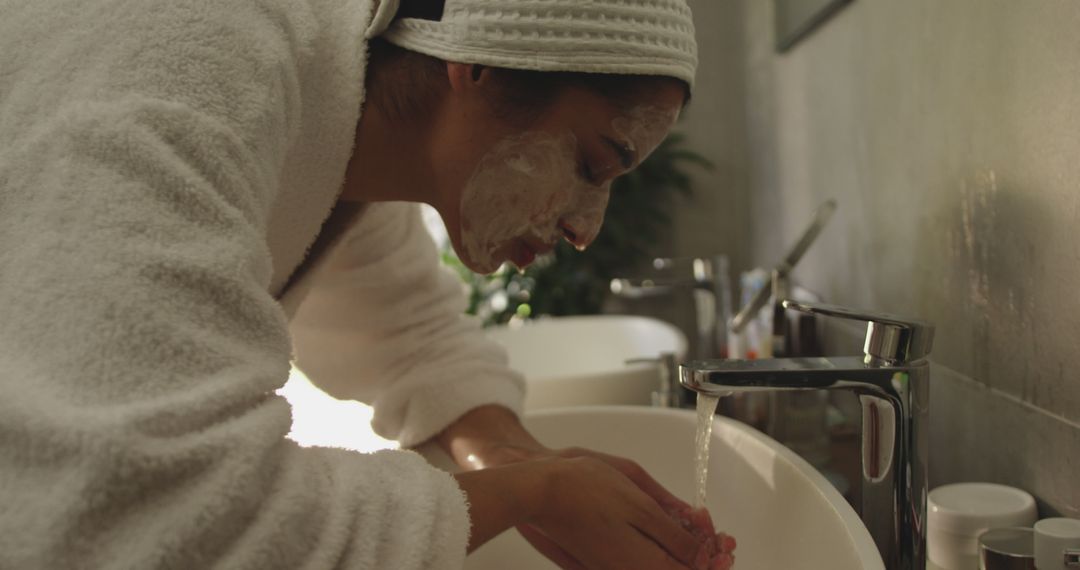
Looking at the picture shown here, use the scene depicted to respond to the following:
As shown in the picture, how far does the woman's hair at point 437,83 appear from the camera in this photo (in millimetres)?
652

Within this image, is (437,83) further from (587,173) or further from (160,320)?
(160,320)

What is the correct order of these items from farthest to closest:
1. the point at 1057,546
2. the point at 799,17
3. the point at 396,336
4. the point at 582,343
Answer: the point at 582,343, the point at 799,17, the point at 396,336, the point at 1057,546

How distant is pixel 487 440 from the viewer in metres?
0.88

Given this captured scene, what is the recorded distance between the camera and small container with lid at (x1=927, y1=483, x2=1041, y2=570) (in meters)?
0.66

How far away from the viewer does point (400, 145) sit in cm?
74

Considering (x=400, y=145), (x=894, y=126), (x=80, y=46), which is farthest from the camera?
(x=894, y=126)

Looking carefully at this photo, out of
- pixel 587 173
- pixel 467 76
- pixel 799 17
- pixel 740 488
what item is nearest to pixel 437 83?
pixel 467 76

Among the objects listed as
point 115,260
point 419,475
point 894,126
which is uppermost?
point 894,126

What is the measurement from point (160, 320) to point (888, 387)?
0.48m

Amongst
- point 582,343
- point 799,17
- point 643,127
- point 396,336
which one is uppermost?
point 799,17

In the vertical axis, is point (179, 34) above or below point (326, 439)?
above

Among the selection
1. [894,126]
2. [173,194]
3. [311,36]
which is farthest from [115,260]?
[894,126]

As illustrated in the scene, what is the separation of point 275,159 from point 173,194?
12 cm

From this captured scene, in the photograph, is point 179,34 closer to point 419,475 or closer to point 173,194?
point 173,194
